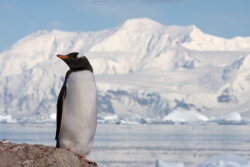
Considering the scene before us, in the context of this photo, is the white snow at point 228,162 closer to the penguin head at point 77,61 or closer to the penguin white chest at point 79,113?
the penguin white chest at point 79,113

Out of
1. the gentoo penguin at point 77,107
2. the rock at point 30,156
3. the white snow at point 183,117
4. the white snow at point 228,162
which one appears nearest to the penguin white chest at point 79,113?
the gentoo penguin at point 77,107

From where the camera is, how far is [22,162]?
5328 millimetres

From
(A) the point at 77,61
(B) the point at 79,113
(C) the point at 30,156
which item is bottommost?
(C) the point at 30,156

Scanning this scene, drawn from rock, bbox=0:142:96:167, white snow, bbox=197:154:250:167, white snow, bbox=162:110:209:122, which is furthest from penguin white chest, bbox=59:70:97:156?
white snow, bbox=162:110:209:122

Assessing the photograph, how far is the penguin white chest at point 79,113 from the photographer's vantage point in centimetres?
569

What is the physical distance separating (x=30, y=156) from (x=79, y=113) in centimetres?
68

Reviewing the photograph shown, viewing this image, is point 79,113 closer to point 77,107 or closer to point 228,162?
point 77,107

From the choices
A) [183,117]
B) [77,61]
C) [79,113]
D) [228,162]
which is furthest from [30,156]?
[183,117]

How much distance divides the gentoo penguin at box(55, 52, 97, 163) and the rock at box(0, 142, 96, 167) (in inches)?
12.5

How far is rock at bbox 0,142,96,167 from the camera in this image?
5305 millimetres

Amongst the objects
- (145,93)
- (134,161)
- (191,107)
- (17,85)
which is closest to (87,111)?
(134,161)

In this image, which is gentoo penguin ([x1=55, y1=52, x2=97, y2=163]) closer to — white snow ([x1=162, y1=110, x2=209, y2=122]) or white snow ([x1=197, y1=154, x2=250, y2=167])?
white snow ([x1=197, y1=154, x2=250, y2=167])

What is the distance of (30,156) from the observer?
17.6 ft

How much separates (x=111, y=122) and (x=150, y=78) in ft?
228
